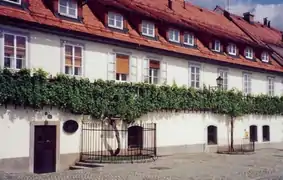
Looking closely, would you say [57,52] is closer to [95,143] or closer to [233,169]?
Result: [95,143]

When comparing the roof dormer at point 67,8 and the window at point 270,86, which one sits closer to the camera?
the roof dormer at point 67,8

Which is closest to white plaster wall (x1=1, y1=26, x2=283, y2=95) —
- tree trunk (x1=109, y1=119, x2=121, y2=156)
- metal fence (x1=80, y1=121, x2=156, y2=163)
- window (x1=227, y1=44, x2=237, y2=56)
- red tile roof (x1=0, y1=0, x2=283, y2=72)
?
red tile roof (x1=0, y1=0, x2=283, y2=72)

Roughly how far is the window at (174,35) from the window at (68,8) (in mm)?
7068

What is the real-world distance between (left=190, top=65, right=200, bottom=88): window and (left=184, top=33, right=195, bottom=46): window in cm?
156

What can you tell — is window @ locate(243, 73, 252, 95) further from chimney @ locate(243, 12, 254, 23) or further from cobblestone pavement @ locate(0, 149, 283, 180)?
chimney @ locate(243, 12, 254, 23)

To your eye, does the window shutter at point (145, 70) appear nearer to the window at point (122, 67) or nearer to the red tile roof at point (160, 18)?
the red tile roof at point (160, 18)

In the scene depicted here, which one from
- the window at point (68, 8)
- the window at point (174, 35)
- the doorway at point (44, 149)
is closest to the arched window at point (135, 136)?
the doorway at point (44, 149)

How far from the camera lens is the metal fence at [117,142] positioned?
64.8ft

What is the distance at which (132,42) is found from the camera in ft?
71.7

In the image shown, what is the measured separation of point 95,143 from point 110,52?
4580mm

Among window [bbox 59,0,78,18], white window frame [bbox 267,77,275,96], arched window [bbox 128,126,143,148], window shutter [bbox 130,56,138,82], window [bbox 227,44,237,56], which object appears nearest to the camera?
window [bbox 59,0,78,18]

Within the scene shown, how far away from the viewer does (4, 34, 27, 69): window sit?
1709 centimetres

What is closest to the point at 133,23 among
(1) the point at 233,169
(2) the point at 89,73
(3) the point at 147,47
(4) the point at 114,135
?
(3) the point at 147,47

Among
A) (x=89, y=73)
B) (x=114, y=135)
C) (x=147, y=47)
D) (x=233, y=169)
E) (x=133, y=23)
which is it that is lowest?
(x=233, y=169)
